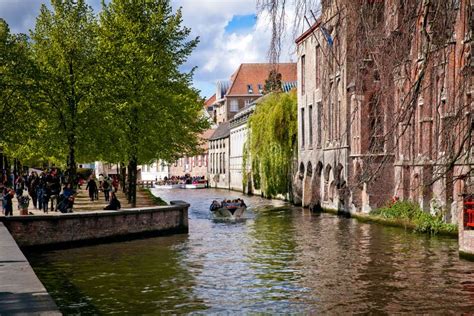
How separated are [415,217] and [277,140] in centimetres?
2530

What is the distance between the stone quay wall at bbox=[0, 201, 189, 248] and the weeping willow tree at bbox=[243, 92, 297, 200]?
23.8 metres

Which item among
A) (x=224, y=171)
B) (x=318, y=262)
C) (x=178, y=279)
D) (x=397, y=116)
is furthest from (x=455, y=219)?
(x=224, y=171)

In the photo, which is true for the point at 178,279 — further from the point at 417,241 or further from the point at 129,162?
the point at 129,162

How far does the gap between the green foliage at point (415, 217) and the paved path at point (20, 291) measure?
658 inches

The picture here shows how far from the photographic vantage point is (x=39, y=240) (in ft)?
78.0

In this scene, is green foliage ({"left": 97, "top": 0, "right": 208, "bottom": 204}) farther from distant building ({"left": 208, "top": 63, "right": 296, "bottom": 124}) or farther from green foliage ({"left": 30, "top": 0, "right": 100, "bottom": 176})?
distant building ({"left": 208, "top": 63, "right": 296, "bottom": 124})

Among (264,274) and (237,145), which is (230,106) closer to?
(237,145)

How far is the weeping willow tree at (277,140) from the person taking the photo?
53.8m

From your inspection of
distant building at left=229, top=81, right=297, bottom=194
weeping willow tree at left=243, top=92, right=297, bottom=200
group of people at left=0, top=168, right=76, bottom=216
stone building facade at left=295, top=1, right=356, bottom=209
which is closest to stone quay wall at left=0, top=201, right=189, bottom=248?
group of people at left=0, top=168, right=76, bottom=216

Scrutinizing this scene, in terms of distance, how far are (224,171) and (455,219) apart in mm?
68891

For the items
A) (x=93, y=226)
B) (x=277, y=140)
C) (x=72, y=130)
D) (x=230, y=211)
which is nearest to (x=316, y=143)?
(x=277, y=140)

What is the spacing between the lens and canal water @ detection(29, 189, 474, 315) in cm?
1524

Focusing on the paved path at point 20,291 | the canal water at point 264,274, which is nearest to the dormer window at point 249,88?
the canal water at point 264,274

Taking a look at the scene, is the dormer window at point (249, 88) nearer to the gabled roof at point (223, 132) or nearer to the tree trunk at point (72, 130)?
the gabled roof at point (223, 132)
